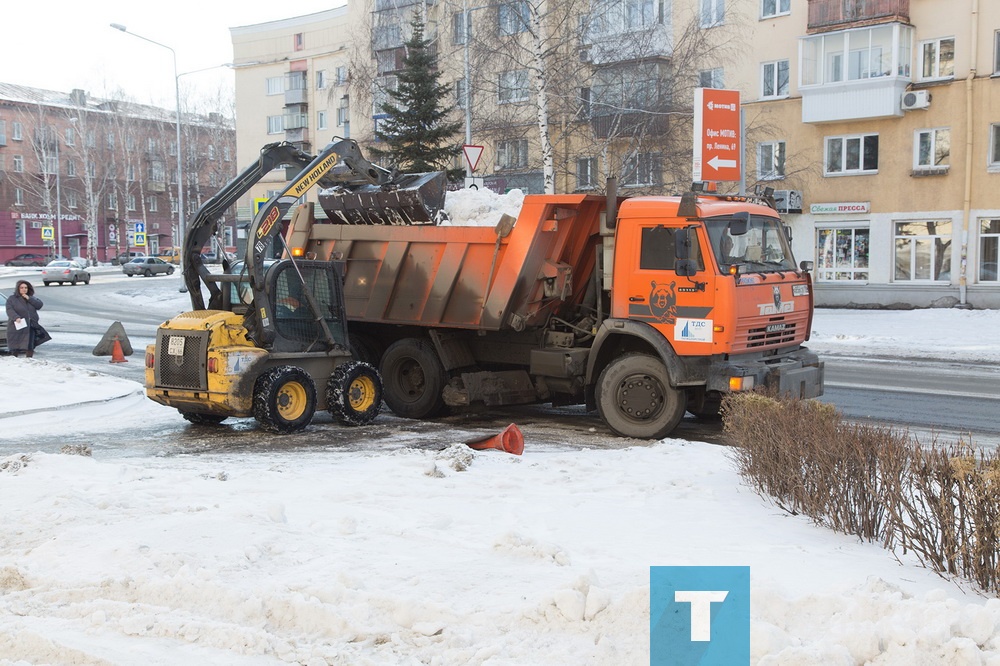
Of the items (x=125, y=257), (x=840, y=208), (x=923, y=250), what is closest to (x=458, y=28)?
(x=840, y=208)

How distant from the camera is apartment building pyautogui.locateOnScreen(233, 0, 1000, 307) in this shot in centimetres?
3047

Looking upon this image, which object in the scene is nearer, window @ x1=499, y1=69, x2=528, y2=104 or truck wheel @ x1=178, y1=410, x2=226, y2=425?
truck wheel @ x1=178, y1=410, x2=226, y2=425

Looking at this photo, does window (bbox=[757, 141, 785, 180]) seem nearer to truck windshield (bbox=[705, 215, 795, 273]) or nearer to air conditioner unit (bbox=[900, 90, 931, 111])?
air conditioner unit (bbox=[900, 90, 931, 111])

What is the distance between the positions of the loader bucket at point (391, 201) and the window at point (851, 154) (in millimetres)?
24407

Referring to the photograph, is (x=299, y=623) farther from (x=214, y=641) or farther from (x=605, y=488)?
(x=605, y=488)

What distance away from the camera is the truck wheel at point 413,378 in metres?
13.0

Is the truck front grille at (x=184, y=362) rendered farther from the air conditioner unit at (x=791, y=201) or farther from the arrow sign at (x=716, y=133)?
the air conditioner unit at (x=791, y=201)

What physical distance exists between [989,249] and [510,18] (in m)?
16.5

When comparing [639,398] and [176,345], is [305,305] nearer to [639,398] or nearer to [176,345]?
[176,345]

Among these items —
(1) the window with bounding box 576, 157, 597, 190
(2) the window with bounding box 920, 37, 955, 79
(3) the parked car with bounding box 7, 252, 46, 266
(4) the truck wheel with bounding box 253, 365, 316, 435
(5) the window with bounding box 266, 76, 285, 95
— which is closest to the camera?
(4) the truck wheel with bounding box 253, 365, 316, 435

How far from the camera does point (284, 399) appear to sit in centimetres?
1177

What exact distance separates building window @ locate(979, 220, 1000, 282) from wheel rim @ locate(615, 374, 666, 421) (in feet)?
80.8

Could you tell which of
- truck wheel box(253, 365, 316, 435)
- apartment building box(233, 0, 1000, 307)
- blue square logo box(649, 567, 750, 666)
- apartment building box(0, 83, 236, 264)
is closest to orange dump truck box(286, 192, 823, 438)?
truck wheel box(253, 365, 316, 435)

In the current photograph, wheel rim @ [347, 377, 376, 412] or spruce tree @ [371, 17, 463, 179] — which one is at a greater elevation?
spruce tree @ [371, 17, 463, 179]
